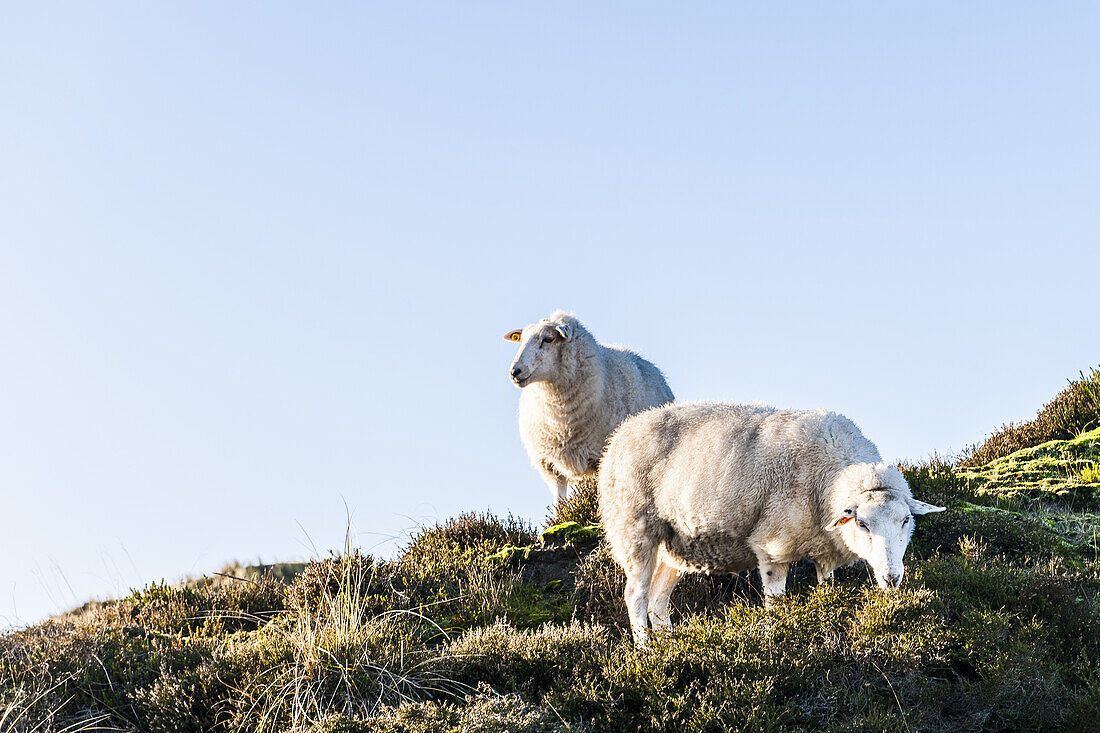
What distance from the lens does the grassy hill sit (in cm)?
604

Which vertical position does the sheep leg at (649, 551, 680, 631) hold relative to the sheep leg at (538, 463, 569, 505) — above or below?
below

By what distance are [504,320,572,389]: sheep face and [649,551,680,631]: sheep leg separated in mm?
3729

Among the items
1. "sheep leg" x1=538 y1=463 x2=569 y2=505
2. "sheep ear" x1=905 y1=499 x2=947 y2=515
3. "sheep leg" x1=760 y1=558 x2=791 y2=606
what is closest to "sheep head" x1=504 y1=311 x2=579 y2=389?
"sheep leg" x1=538 y1=463 x2=569 y2=505

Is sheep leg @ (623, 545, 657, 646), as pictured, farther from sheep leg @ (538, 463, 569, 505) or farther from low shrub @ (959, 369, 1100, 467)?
low shrub @ (959, 369, 1100, 467)

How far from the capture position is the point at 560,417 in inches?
452

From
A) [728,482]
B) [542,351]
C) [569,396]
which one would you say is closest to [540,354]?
[542,351]

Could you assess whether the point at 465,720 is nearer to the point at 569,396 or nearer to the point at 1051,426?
the point at 569,396

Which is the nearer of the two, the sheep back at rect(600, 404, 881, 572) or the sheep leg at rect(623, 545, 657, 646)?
the sheep back at rect(600, 404, 881, 572)

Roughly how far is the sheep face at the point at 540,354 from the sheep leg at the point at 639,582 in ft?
12.6

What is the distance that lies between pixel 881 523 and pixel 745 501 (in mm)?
995

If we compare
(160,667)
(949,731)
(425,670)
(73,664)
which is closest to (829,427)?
(949,731)

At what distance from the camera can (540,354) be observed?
11.4 meters

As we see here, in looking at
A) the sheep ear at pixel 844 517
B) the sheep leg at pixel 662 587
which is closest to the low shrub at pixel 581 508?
the sheep leg at pixel 662 587

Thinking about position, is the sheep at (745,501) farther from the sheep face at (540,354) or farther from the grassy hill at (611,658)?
the sheep face at (540,354)
